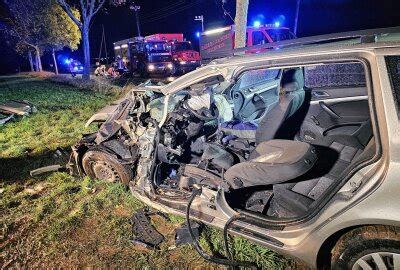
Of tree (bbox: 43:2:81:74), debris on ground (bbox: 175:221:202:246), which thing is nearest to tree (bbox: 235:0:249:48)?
debris on ground (bbox: 175:221:202:246)

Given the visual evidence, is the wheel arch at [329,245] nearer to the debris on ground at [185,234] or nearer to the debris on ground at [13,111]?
the debris on ground at [185,234]

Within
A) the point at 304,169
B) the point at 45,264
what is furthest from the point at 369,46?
the point at 45,264

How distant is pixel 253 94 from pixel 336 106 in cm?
116

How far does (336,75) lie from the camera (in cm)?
446

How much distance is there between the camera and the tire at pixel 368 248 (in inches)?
73.2

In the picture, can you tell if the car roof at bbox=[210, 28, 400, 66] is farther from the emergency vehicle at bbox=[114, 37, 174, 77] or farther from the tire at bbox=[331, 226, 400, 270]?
the emergency vehicle at bbox=[114, 37, 174, 77]

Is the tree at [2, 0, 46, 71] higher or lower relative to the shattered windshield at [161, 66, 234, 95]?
higher

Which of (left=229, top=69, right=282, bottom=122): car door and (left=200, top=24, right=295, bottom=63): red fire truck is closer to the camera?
(left=229, top=69, right=282, bottom=122): car door

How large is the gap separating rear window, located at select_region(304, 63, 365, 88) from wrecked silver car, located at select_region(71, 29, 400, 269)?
0.06 feet

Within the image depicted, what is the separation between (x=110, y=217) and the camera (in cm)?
345

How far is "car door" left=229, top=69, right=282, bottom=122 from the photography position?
3.98 meters

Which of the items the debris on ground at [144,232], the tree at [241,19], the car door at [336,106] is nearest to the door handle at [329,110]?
the car door at [336,106]

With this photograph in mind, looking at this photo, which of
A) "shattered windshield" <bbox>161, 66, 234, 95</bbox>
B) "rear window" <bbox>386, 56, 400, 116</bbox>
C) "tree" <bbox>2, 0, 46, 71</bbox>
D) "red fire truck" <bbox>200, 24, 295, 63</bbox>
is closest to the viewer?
"rear window" <bbox>386, 56, 400, 116</bbox>

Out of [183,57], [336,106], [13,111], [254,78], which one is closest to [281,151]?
[254,78]
